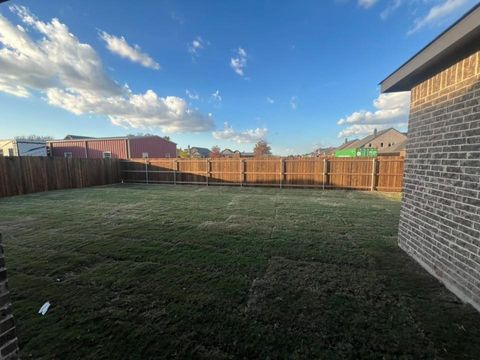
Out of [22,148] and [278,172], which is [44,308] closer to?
[278,172]

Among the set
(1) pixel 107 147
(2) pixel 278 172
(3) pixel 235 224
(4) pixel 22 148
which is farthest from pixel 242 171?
(4) pixel 22 148

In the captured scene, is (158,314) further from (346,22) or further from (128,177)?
(128,177)

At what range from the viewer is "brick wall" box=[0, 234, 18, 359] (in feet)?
3.91

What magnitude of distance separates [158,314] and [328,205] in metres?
6.40

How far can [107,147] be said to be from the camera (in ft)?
66.9

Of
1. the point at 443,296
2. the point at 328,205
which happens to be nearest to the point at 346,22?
the point at 328,205

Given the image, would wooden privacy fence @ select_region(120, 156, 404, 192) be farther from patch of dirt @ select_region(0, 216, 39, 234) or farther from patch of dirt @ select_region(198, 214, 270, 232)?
patch of dirt @ select_region(0, 216, 39, 234)

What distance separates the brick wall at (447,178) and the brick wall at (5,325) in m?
3.90

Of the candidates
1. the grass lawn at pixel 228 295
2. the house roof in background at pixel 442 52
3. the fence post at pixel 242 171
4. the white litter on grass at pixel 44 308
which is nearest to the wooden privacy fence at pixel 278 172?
the fence post at pixel 242 171

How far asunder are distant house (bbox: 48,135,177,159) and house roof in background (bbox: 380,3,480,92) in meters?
21.4

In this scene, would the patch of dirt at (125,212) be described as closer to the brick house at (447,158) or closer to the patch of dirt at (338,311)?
the patch of dirt at (338,311)

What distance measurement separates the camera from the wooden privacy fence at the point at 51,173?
9.12 metres

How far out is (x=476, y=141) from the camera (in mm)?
2193

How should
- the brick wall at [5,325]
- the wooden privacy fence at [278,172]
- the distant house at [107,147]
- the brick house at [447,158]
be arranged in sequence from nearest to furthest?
the brick wall at [5,325], the brick house at [447,158], the wooden privacy fence at [278,172], the distant house at [107,147]
